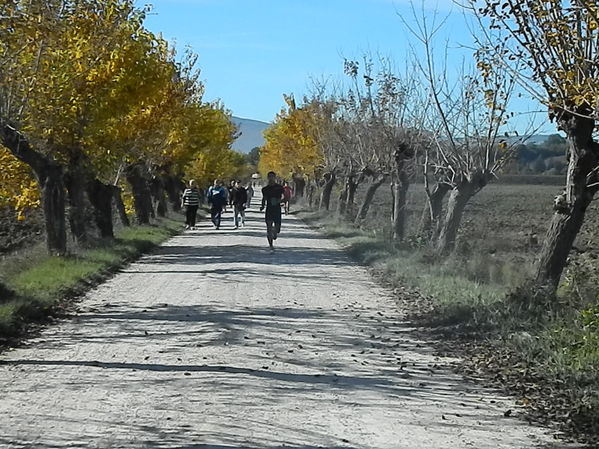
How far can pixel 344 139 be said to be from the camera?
44.8 meters

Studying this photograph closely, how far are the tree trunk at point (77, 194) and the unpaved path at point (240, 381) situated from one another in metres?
7.34

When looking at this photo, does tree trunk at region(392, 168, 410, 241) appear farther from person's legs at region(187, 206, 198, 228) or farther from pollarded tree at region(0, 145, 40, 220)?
pollarded tree at region(0, 145, 40, 220)

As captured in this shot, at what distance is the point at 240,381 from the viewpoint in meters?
9.48

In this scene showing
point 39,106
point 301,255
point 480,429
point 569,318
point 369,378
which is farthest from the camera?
point 301,255

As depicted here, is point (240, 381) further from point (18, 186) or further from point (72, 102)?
point (18, 186)

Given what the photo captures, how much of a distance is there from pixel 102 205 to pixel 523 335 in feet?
62.8

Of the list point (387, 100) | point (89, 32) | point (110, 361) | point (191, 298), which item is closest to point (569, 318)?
point (110, 361)

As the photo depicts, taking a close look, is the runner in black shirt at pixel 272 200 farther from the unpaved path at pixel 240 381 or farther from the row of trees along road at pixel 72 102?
the unpaved path at pixel 240 381

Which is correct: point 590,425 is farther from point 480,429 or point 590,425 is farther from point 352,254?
point 352,254

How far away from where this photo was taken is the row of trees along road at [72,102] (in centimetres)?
1504

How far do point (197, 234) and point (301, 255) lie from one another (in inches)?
414

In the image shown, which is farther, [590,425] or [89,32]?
[89,32]

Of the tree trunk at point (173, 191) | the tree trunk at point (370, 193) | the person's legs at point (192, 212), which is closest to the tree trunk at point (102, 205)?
the person's legs at point (192, 212)

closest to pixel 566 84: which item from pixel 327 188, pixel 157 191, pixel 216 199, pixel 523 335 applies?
pixel 523 335
